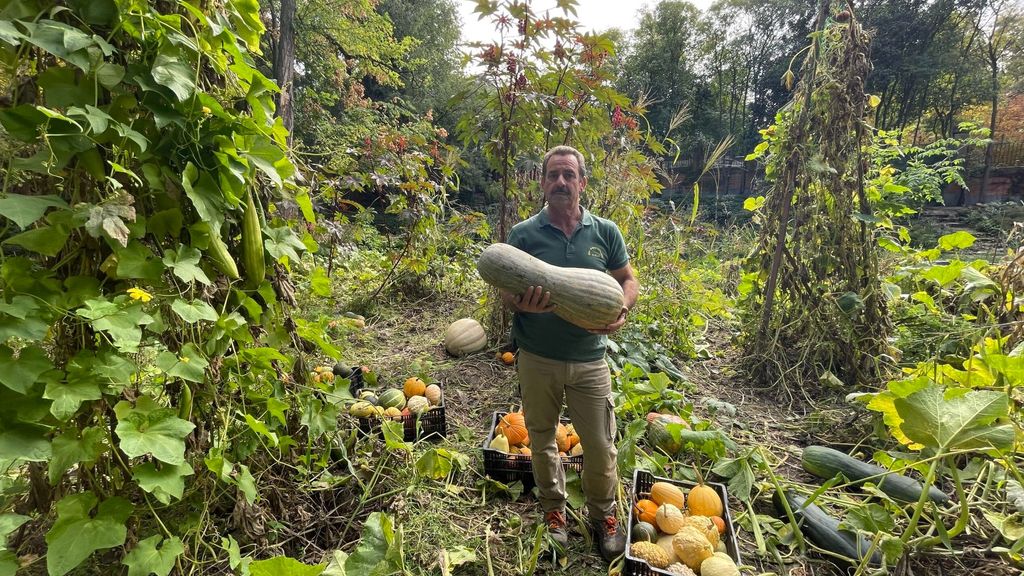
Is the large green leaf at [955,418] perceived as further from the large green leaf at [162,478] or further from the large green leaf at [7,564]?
the large green leaf at [7,564]

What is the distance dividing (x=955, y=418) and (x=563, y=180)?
5.18ft

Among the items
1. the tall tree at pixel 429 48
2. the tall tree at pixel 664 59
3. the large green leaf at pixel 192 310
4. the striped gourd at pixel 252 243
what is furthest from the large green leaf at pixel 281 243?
the tall tree at pixel 664 59

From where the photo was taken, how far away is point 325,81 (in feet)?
42.6

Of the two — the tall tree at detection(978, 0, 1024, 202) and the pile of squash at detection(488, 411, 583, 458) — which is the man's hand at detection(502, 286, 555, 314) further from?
the tall tree at detection(978, 0, 1024, 202)

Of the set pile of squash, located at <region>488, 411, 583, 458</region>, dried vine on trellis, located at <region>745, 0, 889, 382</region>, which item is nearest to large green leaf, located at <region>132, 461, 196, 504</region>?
pile of squash, located at <region>488, 411, 583, 458</region>

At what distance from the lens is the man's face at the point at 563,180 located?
1854 millimetres

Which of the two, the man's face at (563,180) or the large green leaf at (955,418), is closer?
the large green leaf at (955,418)

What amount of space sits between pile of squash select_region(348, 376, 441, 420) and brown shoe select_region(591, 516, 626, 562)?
109cm

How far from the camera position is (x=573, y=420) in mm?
1909

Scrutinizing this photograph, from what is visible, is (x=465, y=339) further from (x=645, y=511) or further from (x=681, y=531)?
(x=681, y=531)

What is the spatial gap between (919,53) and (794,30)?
6053 millimetres

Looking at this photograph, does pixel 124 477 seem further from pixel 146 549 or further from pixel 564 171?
pixel 564 171

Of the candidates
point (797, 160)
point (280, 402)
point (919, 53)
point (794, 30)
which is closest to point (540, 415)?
point (280, 402)

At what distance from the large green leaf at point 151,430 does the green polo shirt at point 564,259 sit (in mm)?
1236
